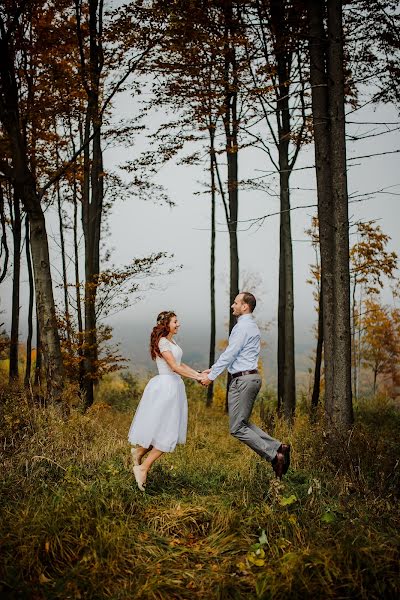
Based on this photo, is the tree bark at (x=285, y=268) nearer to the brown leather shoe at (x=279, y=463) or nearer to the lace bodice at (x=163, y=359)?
the brown leather shoe at (x=279, y=463)

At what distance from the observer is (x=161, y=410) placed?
5.01 meters

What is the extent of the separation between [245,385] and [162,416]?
3.19 ft

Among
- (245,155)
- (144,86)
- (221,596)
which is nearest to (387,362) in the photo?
(245,155)

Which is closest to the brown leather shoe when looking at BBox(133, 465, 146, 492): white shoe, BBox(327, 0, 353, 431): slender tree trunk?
BBox(133, 465, 146, 492): white shoe

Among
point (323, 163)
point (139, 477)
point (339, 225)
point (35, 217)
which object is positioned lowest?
point (139, 477)

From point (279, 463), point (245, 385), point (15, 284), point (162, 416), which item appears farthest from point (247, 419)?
point (15, 284)

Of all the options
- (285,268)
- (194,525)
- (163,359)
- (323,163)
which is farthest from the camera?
(285,268)

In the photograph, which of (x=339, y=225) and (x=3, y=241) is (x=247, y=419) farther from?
(x=3, y=241)

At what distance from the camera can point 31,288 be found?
1556 cm

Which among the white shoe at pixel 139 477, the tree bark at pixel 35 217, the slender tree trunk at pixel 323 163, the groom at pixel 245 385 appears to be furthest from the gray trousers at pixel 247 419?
the tree bark at pixel 35 217

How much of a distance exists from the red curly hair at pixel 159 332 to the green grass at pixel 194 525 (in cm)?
129

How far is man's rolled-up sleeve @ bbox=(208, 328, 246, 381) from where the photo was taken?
5332 mm

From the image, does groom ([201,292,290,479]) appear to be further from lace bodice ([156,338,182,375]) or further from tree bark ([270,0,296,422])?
tree bark ([270,0,296,422])

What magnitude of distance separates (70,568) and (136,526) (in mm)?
694
